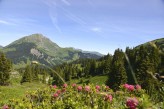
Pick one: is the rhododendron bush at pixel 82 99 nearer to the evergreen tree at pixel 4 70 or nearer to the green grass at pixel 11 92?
the green grass at pixel 11 92

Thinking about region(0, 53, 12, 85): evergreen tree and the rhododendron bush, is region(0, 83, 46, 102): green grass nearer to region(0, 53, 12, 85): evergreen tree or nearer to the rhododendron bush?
the rhododendron bush

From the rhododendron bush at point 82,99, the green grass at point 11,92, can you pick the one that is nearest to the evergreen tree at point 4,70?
the green grass at point 11,92

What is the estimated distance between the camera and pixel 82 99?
8.18 meters

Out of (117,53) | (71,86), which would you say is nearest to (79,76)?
(117,53)

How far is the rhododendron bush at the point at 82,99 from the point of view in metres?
5.96

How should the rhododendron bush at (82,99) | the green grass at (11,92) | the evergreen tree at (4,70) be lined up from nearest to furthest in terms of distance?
the rhododendron bush at (82,99) < the green grass at (11,92) < the evergreen tree at (4,70)

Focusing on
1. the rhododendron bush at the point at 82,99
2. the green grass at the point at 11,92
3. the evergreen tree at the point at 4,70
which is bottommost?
the green grass at the point at 11,92

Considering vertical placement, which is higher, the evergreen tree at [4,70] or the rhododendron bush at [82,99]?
the evergreen tree at [4,70]

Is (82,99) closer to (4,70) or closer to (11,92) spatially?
(11,92)

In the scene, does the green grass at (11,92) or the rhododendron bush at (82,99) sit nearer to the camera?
the rhododendron bush at (82,99)

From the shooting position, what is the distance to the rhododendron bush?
5.96m

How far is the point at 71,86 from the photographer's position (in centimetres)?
1020

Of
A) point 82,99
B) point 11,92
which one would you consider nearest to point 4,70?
point 11,92

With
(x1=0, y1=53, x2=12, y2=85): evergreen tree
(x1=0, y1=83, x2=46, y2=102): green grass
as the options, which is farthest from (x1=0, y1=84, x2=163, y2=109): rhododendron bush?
(x1=0, y1=53, x2=12, y2=85): evergreen tree
